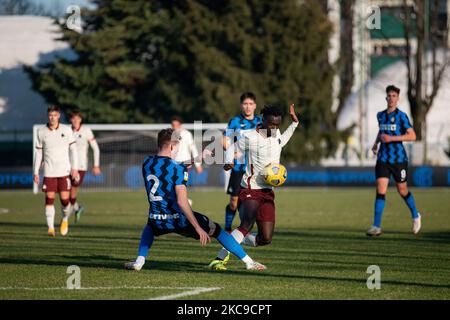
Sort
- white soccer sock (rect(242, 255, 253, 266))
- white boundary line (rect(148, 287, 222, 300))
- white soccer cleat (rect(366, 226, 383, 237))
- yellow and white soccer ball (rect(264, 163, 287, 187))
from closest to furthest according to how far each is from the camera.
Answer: white boundary line (rect(148, 287, 222, 300))
white soccer sock (rect(242, 255, 253, 266))
yellow and white soccer ball (rect(264, 163, 287, 187))
white soccer cleat (rect(366, 226, 383, 237))

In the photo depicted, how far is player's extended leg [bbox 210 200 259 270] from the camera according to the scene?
11.8m

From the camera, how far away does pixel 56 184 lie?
679 inches

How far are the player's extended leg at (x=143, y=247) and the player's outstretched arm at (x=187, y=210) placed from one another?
0.69 metres

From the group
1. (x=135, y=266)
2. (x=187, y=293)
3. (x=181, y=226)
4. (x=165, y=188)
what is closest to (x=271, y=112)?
(x=165, y=188)

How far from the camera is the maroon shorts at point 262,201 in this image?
1207cm

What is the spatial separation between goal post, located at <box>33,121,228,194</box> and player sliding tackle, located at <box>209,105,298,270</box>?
956 inches

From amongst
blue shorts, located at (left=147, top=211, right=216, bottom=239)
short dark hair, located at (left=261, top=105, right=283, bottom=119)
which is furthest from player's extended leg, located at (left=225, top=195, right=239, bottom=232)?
blue shorts, located at (left=147, top=211, right=216, bottom=239)

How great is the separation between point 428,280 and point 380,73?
165 feet

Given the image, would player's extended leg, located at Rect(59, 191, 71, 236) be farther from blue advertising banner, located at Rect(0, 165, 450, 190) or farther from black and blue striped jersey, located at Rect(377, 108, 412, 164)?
blue advertising banner, located at Rect(0, 165, 450, 190)

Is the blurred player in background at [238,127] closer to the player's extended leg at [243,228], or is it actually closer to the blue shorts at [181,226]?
the player's extended leg at [243,228]

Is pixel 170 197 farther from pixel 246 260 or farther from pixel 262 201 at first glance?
pixel 262 201
